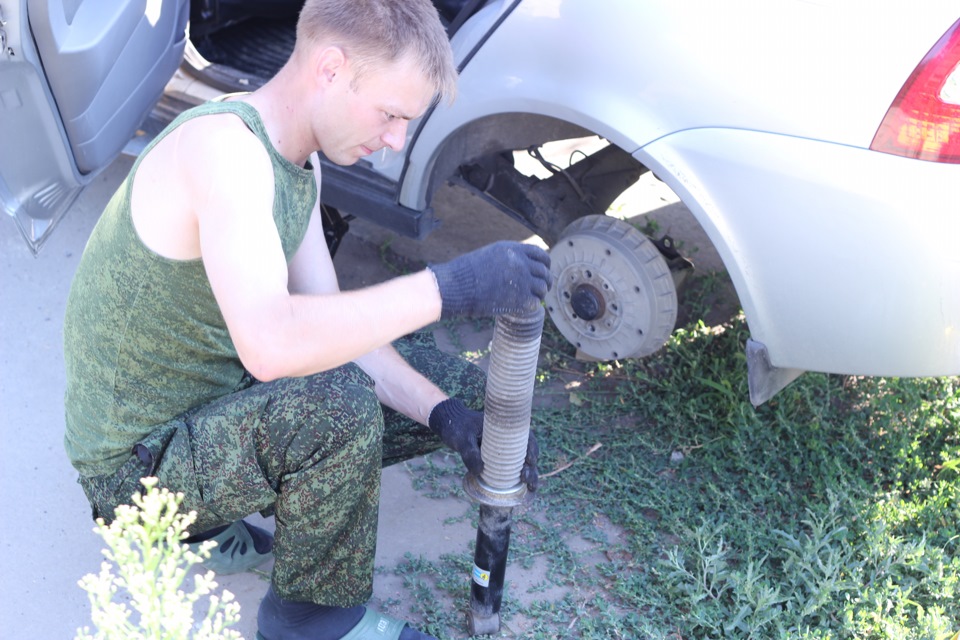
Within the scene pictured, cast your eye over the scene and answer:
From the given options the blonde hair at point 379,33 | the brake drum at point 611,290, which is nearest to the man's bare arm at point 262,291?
the blonde hair at point 379,33

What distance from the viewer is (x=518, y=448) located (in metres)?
2.08

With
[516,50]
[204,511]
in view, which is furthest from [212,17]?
[204,511]

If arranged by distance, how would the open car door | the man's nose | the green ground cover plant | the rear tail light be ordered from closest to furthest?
the man's nose < the rear tail light < the green ground cover plant < the open car door

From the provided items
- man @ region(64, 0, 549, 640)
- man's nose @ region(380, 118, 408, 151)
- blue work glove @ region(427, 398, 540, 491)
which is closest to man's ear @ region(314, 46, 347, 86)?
man @ region(64, 0, 549, 640)

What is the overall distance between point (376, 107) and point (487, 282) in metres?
A: 0.40

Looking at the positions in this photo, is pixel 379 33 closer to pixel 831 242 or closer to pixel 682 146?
pixel 682 146

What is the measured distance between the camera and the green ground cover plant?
2.43 m

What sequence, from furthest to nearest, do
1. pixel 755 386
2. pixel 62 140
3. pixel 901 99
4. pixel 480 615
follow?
pixel 62 140, pixel 755 386, pixel 480 615, pixel 901 99

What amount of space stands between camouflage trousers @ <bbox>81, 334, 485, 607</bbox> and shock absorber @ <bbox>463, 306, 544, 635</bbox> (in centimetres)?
24

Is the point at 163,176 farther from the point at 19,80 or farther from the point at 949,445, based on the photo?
the point at 949,445

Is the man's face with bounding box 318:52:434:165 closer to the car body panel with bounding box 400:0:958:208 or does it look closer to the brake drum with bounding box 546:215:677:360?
the car body panel with bounding box 400:0:958:208

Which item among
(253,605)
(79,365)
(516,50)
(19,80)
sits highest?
(516,50)

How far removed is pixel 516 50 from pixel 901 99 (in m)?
0.99

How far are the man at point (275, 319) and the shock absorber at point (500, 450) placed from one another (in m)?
0.08
